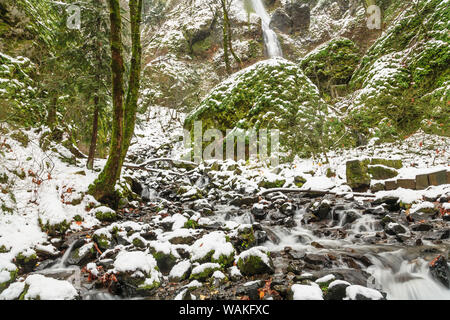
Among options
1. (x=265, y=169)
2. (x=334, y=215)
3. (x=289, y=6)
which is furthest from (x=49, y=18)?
(x=289, y=6)

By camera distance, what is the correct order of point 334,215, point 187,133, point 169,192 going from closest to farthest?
point 334,215, point 169,192, point 187,133

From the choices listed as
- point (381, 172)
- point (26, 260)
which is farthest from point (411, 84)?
point (26, 260)

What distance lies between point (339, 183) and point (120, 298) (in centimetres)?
609

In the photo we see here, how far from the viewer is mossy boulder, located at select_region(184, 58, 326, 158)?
362 inches

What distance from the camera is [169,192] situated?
8.04 metres

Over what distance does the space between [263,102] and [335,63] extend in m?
6.73

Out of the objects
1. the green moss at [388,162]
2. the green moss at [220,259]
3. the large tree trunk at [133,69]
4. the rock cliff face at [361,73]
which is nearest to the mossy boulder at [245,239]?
the green moss at [220,259]

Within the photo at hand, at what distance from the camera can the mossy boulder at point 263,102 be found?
9.20m

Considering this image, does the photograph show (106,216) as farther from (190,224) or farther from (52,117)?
(52,117)

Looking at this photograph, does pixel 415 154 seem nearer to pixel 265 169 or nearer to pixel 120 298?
pixel 265 169

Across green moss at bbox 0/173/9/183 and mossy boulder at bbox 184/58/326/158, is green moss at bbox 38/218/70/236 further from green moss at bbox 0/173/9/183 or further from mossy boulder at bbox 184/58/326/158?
mossy boulder at bbox 184/58/326/158

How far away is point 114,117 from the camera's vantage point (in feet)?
18.0
